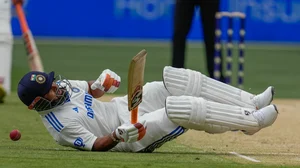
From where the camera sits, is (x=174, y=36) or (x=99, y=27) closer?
(x=174, y=36)

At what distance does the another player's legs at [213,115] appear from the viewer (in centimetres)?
624

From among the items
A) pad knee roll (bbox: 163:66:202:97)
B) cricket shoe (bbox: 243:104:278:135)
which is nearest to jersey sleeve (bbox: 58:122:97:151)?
pad knee roll (bbox: 163:66:202:97)

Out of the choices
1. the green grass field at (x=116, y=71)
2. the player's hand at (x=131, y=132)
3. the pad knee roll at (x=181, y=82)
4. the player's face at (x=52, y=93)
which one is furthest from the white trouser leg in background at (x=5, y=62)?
the player's hand at (x=131, y=132)

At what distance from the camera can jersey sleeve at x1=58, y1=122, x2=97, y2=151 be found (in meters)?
6.47

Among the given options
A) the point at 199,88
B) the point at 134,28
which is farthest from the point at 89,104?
the point at 134,28

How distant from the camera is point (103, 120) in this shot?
670cm

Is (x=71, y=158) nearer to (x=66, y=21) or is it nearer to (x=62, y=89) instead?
(x=62, y=89)

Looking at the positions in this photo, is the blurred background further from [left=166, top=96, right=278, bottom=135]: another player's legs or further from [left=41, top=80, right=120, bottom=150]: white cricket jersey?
[left=166, top=96, right=278, bottom=135]: another player's legs

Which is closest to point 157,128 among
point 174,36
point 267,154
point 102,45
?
point 267,154

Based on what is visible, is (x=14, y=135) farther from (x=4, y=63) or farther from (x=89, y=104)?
(x=4, y=63)

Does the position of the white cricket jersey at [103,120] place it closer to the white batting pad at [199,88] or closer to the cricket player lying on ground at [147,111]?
the cricket player lying on ground at [147,111]

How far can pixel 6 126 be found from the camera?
8.61 metres

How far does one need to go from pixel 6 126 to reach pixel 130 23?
12342 millimetres

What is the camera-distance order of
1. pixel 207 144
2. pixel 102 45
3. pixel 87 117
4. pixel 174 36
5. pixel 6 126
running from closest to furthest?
1. pixel 87 117
2. pixel 207 144
3. pixel 6 126
4. pixel 174 36
5. pixel 102 45
